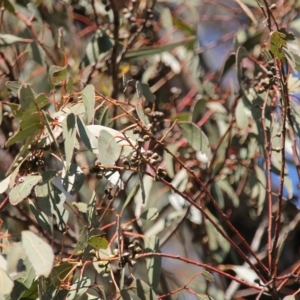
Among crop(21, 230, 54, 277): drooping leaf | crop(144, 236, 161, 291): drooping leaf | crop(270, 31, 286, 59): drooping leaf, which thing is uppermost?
crop(270, 31, 286, 59): drooping leaf

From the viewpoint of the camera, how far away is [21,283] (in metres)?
1.15

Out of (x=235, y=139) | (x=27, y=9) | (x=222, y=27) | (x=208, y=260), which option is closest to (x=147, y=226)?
(x=208, y=260)

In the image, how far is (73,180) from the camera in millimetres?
1165

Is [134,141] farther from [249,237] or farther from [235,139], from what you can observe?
[249,237]

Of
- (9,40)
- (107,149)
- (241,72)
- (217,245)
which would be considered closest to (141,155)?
(107,149)

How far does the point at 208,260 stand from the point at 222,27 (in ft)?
4.75

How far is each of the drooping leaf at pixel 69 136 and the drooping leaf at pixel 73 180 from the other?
0.06 metres

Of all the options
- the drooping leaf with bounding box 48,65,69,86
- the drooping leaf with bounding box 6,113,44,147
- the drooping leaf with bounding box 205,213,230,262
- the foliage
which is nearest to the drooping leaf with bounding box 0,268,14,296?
the foliage

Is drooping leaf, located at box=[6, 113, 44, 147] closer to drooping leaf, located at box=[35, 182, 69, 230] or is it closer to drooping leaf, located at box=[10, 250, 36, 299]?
drooping leaf, located at box=[35, 182, 69, 230]

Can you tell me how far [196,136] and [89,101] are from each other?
1.29 feet

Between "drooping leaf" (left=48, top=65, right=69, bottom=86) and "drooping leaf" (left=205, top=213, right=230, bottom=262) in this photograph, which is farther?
"drooping leaf" (left=205, top=213, right=230, bottom=262)

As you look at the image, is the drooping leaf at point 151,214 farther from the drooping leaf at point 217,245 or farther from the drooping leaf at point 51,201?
the drooping leaf at point 217,245

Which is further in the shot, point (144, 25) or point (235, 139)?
point (235, 139)

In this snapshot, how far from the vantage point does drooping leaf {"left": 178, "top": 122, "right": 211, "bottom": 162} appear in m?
1.48
